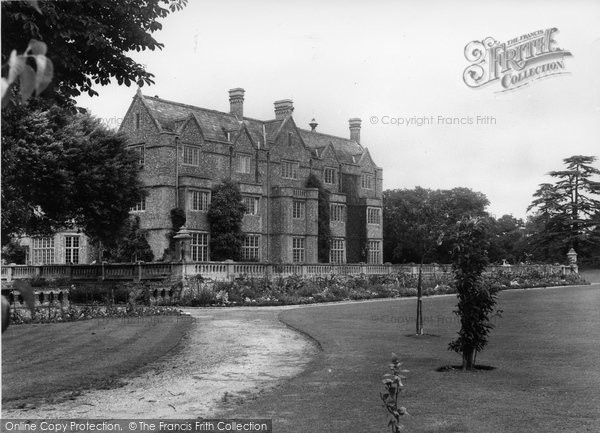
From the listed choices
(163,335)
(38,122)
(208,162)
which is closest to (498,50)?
(163,335)

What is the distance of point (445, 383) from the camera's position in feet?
32.5

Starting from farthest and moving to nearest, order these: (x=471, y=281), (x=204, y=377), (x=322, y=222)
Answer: (x=322, y=222), (x=471, y=281), (x=204, y=377)

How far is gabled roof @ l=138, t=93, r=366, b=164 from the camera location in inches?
1650

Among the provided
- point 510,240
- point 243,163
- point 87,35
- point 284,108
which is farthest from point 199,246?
point 510,240

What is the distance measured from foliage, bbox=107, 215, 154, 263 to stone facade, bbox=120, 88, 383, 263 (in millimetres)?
439

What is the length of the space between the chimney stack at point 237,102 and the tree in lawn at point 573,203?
2126 cm

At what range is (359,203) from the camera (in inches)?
2131

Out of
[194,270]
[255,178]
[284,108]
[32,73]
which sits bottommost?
[194,270]

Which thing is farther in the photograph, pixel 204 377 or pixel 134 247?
pixel 134 247

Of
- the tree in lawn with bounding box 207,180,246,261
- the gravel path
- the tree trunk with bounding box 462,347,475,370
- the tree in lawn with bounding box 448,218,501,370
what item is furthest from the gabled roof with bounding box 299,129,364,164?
the tree trunk with bounding box 462,347,475,370

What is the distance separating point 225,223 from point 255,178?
5.86 m

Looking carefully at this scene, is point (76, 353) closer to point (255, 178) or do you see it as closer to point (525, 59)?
point (525, 59)

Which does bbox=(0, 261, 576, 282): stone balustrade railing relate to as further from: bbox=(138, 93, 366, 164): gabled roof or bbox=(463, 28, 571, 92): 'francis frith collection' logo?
bbox=(463, 28, 571, 92): 'francis frith collection' logo

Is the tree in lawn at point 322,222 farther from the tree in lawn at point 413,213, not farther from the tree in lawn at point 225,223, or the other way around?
the tree in lawn at point 413,213
